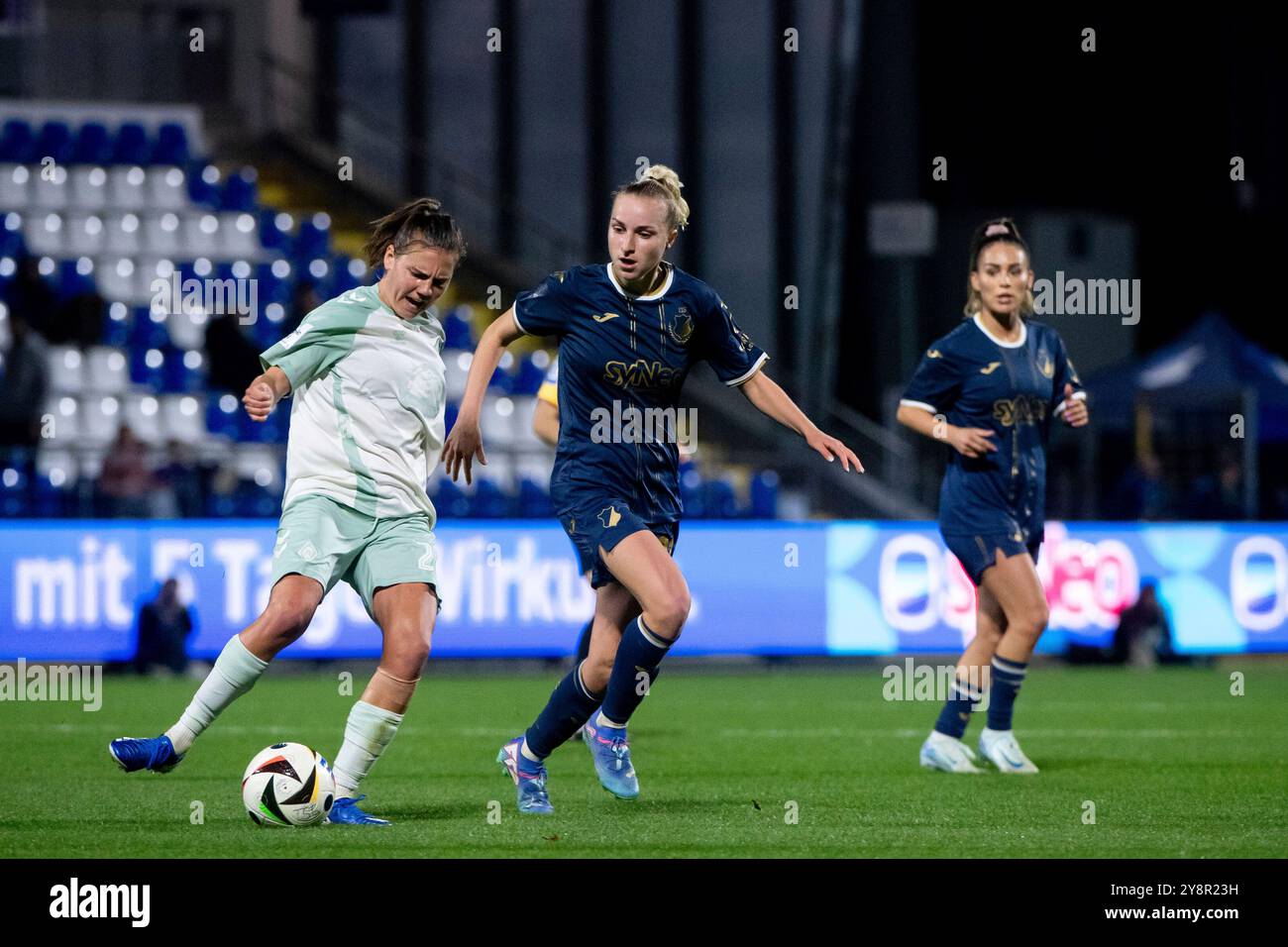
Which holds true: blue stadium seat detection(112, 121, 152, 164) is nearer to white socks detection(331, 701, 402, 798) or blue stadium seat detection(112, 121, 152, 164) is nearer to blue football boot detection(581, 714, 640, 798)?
blue football boot detection(581, 714, 640, 798)

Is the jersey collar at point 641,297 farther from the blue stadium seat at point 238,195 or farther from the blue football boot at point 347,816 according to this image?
the blue stadium seat at point 238,195

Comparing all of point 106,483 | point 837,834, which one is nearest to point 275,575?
point 837,834

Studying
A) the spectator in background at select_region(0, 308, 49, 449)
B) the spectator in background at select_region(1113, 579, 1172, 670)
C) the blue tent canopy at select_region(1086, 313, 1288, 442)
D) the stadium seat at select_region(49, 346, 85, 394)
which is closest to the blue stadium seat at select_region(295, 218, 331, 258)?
the stadium seat at select_region(49, 346, 85, 394)

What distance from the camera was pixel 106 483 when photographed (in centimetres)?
1495

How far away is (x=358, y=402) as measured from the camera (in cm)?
628

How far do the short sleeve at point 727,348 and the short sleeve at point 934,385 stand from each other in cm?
152

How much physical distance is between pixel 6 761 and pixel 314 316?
3153 millimetres

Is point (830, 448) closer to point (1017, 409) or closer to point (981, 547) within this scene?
point (981, 547)

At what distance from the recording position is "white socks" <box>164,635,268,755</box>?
611 cm

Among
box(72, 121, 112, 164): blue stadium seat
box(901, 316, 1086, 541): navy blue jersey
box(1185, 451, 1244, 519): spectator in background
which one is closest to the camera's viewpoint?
box(901, 316, 1086, 541): navy blue jersey

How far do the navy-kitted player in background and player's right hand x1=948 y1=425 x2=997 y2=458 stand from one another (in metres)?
1.39

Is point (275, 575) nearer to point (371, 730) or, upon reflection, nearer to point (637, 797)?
point (371, 730)

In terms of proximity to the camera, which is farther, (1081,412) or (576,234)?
(576,234)

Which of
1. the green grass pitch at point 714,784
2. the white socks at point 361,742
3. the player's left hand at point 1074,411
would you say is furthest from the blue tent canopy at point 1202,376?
the white socks at point 361,742
